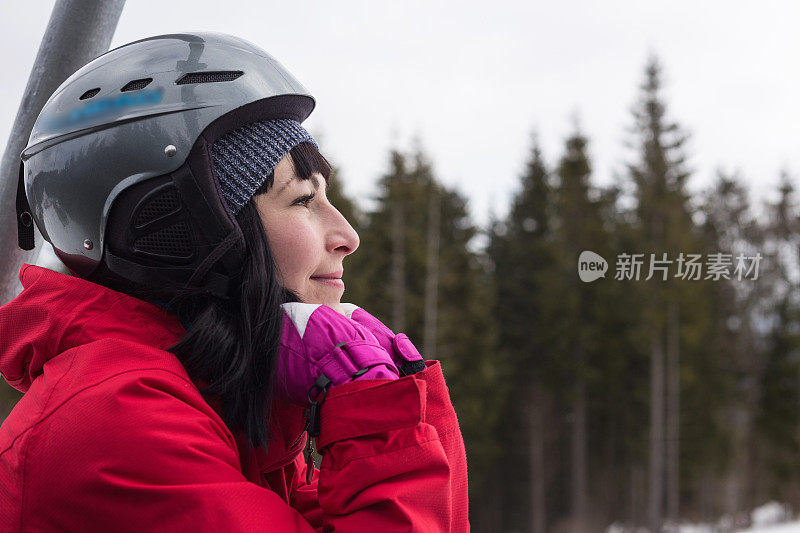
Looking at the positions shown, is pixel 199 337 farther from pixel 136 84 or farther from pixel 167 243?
pixel 136 84

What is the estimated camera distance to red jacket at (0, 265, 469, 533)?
1.09 metres

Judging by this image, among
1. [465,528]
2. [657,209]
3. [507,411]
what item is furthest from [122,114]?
[507,411]

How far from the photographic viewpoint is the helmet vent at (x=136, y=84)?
1482 mm

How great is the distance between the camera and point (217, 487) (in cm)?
112

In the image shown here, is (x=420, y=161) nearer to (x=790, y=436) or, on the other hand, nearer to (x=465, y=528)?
(x=790, y=436)

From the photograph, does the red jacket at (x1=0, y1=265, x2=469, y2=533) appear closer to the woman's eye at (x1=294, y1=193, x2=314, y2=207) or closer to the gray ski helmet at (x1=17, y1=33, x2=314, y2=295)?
the gray ski helmet at (x1=17, y1=33, x2=314, y2=295)

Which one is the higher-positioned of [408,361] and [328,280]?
[328,280]

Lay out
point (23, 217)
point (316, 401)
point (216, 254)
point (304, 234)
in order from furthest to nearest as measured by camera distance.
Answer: point (23, 217), point (304, 234), point (216, 254), point (316, 401)

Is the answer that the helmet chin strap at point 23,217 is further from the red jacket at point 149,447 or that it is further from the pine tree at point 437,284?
the pine tree at point 437,284

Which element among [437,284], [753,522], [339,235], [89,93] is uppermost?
[89,93]

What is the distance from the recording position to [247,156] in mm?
1456

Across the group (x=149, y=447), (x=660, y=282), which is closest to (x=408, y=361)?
(x=149, y=447)

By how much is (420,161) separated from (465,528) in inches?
988

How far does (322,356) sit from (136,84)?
28.3 inches
